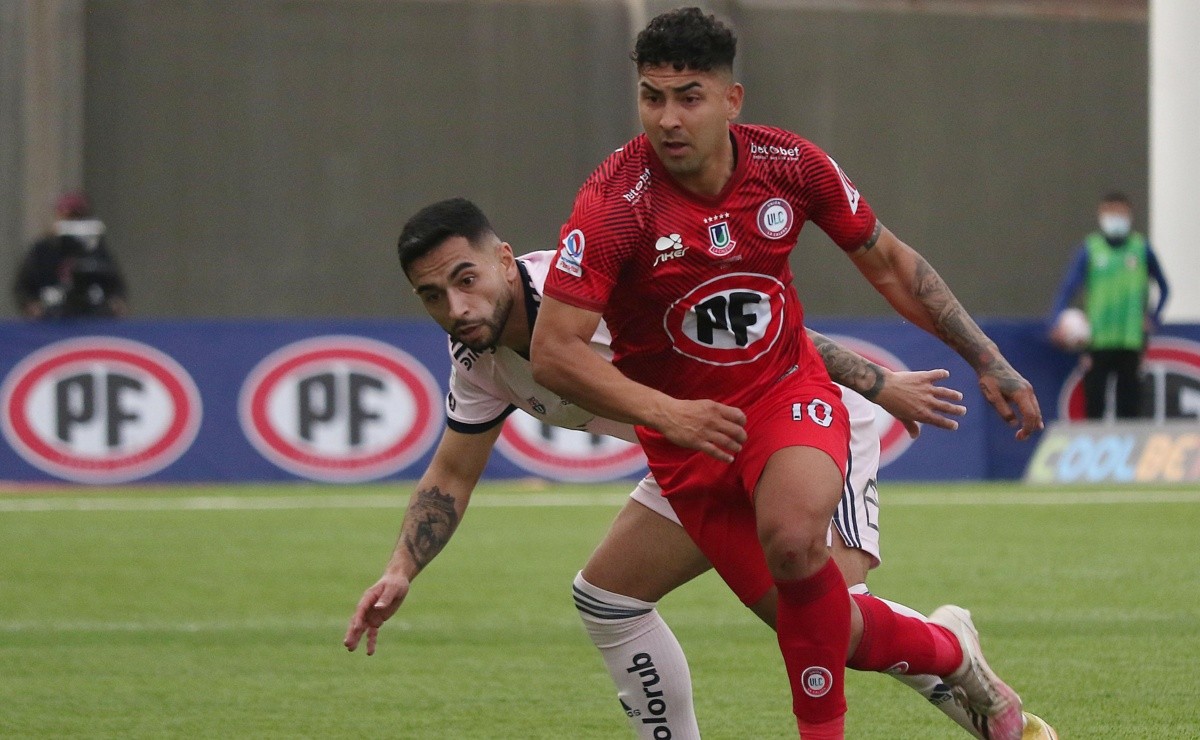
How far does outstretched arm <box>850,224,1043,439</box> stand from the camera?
4.74 m

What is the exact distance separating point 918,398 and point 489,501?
340 inches

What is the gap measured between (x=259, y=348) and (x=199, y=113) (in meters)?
7.84

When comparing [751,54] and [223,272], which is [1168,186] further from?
[223,272]

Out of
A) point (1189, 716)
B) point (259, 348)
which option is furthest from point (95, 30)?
point (1189, 716)

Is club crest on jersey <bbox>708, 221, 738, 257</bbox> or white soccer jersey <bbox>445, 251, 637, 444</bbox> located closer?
club crest on jersey <bbox>708, 221, 738, 257</bbox>

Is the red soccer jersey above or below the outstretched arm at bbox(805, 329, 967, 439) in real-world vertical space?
above

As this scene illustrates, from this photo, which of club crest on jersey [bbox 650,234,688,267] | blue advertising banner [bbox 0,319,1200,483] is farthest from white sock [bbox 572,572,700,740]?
blue advertising banner [bbox 0,319,1200,483]

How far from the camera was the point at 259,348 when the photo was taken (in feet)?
45.7

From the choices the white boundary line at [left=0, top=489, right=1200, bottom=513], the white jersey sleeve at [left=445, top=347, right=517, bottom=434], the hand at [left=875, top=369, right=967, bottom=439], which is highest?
the hand at [left=875, top=369, right=967, bottom=439]

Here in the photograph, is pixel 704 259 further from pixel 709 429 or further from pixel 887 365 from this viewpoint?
pixel 887 365

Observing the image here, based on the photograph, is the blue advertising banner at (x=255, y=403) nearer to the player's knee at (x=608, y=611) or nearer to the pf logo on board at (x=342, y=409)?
the pf logo on board at (x=342, y=409)

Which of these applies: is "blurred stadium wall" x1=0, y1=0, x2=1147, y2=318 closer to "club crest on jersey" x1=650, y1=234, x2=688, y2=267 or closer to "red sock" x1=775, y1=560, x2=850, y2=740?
"club crest on jersey" x1=650, y1=234, x2=688, y2=267

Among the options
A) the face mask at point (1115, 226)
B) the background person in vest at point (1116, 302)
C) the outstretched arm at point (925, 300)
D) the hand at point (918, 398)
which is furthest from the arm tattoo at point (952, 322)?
the face mask at point (1115, 226)

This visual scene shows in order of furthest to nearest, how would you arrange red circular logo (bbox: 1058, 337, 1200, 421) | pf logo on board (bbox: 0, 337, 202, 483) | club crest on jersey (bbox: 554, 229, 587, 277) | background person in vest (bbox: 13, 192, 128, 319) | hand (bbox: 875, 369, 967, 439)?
background person in vest (bbox: 13, 192, 128, 319), red circular logo (bbox: 1058, 337, 1200, 421), pf logo on board (bbox: 0, 337, 202, 483), hand (bbox: 875, 369, 967, 439), club crest on jersey (bbox: 554, 229, 587, 277)
